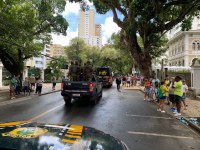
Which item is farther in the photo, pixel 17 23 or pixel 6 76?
pixel 6 76

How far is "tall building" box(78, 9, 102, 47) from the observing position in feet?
165

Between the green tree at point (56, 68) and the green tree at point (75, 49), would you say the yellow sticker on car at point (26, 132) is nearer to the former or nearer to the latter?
the green tree at point (56, 68)

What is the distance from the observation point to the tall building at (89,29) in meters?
50.3

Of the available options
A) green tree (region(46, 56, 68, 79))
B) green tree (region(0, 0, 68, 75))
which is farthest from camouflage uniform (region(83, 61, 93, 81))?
green tree (region(46, 56, 68, 79))

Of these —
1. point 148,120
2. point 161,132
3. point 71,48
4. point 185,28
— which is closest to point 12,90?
point 148,120

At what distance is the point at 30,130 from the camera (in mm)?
2854

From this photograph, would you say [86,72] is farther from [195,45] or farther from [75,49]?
[75,49]

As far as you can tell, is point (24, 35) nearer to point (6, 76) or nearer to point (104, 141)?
point (104, 141)

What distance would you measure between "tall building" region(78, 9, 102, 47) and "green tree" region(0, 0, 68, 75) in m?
21.6

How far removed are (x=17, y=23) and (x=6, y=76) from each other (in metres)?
18.0

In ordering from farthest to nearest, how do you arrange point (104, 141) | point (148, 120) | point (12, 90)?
1. point (12, 90)
2. point (148, 120)
3. point (104, 141)

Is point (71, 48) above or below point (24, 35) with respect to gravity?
above

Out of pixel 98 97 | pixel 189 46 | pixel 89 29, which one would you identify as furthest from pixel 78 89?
pixel 89 29

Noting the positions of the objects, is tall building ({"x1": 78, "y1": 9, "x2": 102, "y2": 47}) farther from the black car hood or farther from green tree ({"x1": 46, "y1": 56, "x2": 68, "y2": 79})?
the black car hood
